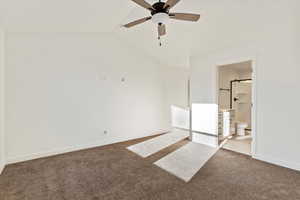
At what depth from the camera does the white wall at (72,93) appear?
288 cm

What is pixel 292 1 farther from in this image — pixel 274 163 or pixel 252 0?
pixel 274 163

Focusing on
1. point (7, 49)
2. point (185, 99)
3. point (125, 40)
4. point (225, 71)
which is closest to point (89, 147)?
point (7, 49)

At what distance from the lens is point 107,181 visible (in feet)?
7.26

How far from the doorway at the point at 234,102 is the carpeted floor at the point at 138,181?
1.38 m

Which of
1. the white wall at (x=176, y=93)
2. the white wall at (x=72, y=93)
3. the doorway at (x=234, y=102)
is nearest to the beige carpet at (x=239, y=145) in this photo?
the doorway at (x=234, y=102)

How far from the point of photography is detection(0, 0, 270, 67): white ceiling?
2330 mm

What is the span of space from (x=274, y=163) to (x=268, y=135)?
471 mm

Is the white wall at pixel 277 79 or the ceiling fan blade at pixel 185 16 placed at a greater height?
the ceiling fan blade at pixel 185 16

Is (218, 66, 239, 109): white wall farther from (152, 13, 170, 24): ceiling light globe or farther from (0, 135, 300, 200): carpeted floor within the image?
(152, 13, 170, 24): ceiling light globe

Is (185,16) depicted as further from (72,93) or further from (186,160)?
(72,93)

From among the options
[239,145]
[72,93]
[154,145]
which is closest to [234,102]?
[239,145]

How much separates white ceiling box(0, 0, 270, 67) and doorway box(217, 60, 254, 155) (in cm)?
136

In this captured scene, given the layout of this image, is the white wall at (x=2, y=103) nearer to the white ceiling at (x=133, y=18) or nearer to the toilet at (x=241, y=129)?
the white ceiling at (x=133, y=18)

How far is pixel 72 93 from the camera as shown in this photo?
11.3 ft
